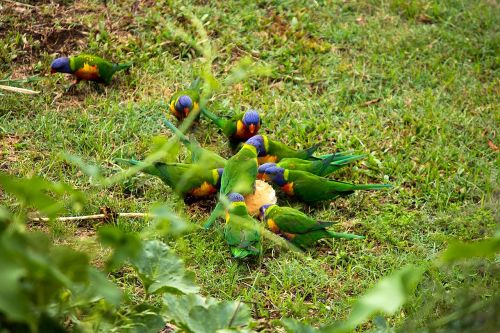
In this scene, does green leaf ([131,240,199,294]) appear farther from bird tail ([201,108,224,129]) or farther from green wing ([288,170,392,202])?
bird tail ([201,108,224,129])

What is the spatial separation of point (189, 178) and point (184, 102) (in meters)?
0.70

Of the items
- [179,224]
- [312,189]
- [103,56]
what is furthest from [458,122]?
[179,224]

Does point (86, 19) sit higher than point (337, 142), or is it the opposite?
point (86, 19)

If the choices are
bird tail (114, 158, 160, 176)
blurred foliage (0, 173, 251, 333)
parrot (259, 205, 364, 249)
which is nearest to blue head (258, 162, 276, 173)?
parrot (259, 205, 364, 249)

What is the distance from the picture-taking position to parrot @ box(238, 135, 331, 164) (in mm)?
3764

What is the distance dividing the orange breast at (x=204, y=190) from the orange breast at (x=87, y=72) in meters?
1.22

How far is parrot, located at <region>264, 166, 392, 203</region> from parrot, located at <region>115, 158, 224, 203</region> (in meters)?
0.32

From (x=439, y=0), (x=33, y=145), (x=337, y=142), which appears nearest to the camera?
(x=33, y=145)

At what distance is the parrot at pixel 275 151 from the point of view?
12.3 feet

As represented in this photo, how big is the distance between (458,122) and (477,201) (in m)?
0.75

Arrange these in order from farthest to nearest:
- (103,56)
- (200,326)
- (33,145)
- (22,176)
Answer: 1. (103,56)
2. (33,145)
3. (22,176)
4. (200,326)

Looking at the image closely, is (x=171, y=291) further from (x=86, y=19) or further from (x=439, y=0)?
(x=439, y=0)

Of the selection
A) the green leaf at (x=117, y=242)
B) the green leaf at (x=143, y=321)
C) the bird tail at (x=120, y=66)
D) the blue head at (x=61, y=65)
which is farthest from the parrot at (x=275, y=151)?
the green leaf at (x=117, y=242)

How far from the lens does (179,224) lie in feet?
3.91
